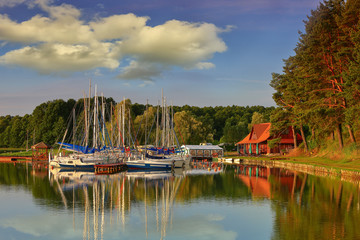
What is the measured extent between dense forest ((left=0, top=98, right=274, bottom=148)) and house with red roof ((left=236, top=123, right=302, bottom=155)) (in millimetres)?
15957

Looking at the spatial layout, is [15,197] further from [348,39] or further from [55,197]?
[348,39]

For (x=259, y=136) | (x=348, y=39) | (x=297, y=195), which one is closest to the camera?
(x=297, y=195)

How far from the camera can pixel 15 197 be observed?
1319 inches

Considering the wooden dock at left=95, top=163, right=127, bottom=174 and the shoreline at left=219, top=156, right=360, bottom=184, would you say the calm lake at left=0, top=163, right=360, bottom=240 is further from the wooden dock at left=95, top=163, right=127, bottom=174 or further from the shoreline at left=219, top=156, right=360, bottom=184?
the wooden dock at left=95, top=163, right=127, bottom=174

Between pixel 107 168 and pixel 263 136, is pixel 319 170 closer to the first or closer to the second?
pixel 107 168

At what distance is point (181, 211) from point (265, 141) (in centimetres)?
6818

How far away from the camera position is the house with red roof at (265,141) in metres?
88.1

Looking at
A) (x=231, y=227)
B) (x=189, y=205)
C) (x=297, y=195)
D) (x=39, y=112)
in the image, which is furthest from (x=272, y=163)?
(x=39, y=112)

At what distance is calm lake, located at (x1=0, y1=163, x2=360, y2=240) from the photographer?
20500 millimetres

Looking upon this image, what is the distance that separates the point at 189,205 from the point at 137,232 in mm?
8574

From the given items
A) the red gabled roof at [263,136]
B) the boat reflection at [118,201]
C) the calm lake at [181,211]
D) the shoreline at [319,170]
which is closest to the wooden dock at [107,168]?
the boat reflection at [118,201]

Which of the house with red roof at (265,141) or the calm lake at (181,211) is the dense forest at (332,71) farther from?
the house with red roof at (265,141)

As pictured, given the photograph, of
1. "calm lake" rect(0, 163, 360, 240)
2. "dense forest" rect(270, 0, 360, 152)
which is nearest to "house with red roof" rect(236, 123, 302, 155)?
"dense forest" rect(270, 0, 360, 152)

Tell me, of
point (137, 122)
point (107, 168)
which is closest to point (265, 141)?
point (137, 122)
